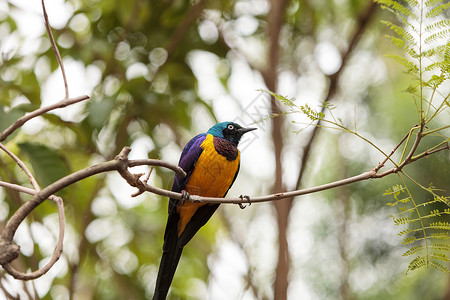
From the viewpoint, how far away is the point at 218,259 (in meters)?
4.35

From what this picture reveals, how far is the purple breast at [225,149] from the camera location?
2786 millimetres

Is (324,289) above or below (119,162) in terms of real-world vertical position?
above

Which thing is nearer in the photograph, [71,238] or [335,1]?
[71,238]

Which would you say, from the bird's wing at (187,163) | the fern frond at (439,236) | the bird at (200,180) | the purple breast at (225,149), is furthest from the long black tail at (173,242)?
the fern frond at (439,236)

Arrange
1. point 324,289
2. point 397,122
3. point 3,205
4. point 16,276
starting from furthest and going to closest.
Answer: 1. point 324,289
2. point 397,122
3. point 3,205
4. point 16,276

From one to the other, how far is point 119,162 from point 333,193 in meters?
4.47

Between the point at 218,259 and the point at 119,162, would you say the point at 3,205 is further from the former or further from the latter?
the point at 119,162

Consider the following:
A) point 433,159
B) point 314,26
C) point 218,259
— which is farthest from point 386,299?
point 314,26

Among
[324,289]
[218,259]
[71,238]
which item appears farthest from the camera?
[324,289]

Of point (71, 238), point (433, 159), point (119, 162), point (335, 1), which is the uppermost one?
point (335, 1)

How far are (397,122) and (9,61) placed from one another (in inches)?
121

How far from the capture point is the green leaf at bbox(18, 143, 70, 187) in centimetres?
268

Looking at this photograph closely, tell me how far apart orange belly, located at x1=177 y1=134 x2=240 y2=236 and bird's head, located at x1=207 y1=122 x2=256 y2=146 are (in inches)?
5.8

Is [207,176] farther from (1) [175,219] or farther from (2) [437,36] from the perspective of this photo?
(2) [437,36]
